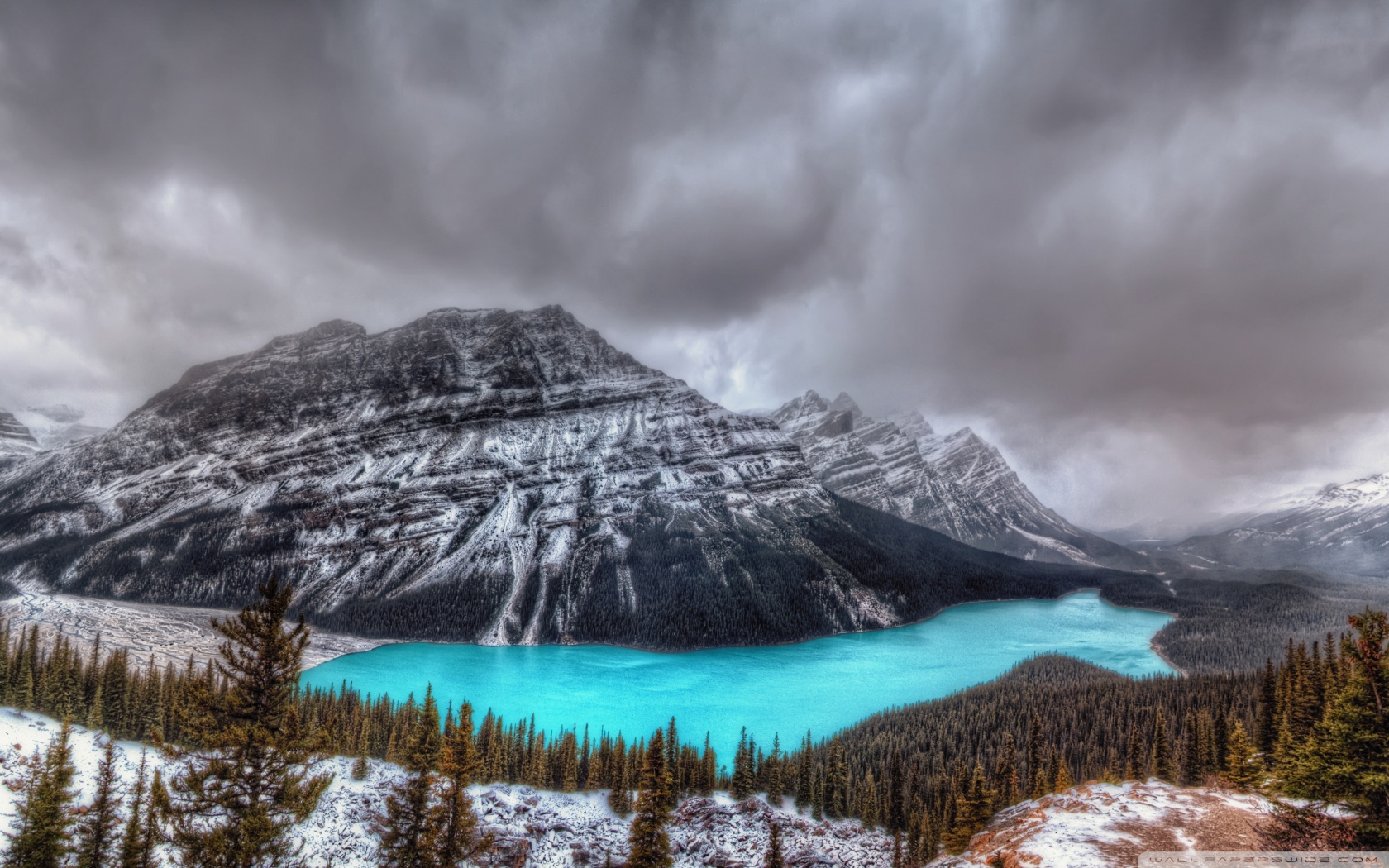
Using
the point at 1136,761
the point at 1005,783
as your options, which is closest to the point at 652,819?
the point at 1005,783

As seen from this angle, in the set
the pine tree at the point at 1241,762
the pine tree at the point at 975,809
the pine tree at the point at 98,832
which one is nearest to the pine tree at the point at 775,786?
the pine tree at the point at 975,809

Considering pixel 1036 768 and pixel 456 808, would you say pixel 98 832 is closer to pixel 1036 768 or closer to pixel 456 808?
pixel 456 808

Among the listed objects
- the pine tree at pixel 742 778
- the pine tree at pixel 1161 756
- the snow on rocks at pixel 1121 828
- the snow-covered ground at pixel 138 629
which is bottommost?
the snow-covered ground at pixel 138 629

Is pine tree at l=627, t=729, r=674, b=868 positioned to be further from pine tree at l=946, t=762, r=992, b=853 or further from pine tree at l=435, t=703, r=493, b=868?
pine tree at l=946, t=762, r=992, b=853

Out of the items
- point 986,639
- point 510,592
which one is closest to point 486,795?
point 510,592

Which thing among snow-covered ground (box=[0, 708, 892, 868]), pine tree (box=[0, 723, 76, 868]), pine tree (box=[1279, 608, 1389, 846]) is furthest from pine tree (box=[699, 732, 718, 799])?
pine tree (box=[1279, 608, 1389, 846])

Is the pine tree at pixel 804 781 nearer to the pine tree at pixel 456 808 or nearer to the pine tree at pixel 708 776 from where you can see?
the pine tree at pixel 708 776
